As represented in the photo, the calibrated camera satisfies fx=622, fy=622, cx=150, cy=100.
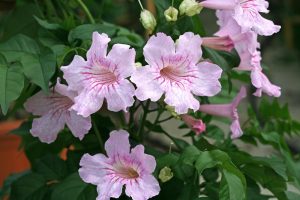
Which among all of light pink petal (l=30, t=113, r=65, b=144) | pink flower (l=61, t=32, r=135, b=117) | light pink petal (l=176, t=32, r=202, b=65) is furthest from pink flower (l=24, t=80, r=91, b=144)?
light pink petal (l=176, t=32, r=202, b=65)

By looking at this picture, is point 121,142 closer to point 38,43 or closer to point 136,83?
point 136,83

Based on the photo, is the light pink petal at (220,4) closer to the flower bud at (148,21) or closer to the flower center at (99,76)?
the flower bud at (148,21)

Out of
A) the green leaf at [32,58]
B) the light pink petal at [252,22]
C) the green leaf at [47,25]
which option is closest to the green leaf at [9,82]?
the green leaf at [32,58]

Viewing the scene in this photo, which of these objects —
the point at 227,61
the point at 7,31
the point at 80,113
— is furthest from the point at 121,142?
the point at 7,31

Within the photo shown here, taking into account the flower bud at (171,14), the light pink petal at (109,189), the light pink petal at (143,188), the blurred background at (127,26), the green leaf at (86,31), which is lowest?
the blurred background at (127,26)

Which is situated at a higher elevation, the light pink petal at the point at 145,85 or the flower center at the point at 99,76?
the light pink petal at the point at 145,85
